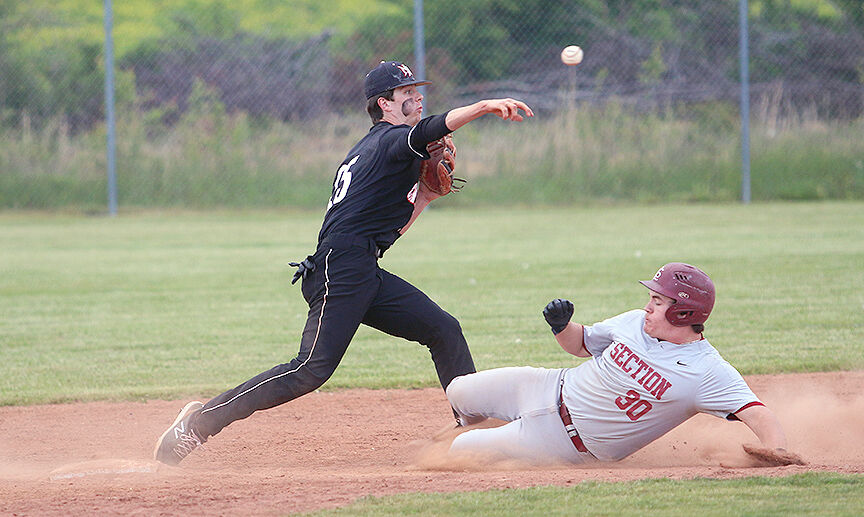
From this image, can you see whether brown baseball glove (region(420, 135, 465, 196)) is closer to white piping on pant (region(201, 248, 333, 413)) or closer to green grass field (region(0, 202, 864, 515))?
white piping on pant (region(201, 248, 333, 413))

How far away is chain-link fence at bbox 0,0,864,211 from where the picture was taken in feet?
66.9

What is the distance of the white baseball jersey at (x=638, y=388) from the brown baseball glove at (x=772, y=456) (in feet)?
0.63

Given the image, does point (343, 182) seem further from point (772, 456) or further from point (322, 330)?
point (772, 456)

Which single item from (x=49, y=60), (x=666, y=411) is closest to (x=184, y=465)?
(x=666, y=411)

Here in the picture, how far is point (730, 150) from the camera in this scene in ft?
66.5

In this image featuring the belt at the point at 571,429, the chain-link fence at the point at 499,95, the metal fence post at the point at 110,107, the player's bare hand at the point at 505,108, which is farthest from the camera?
the chain-link fence at the point at 499,95

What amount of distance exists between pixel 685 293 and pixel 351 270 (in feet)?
5.27

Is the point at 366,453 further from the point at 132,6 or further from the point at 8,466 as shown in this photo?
the point at 132,6

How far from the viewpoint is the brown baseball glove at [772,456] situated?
4.56 meters

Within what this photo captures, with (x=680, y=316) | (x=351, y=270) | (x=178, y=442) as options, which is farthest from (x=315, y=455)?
(x=680, y=316)

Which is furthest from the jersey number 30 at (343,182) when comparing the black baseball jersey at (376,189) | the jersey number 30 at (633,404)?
the jersey number 30 at (633,404)

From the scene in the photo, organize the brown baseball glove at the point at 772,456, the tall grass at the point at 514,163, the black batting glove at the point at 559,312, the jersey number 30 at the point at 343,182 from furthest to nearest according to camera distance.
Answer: the tall grass at the point at 514,163, the jersey number 30 at the point at 343,182, the black batting glove at the point at 559,312, the brown baseball glove at the point at 772,456

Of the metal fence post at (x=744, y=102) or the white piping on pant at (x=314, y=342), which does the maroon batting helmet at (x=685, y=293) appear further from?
the metal fence post at (x=744, y=102)

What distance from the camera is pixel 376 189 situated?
5.16m
